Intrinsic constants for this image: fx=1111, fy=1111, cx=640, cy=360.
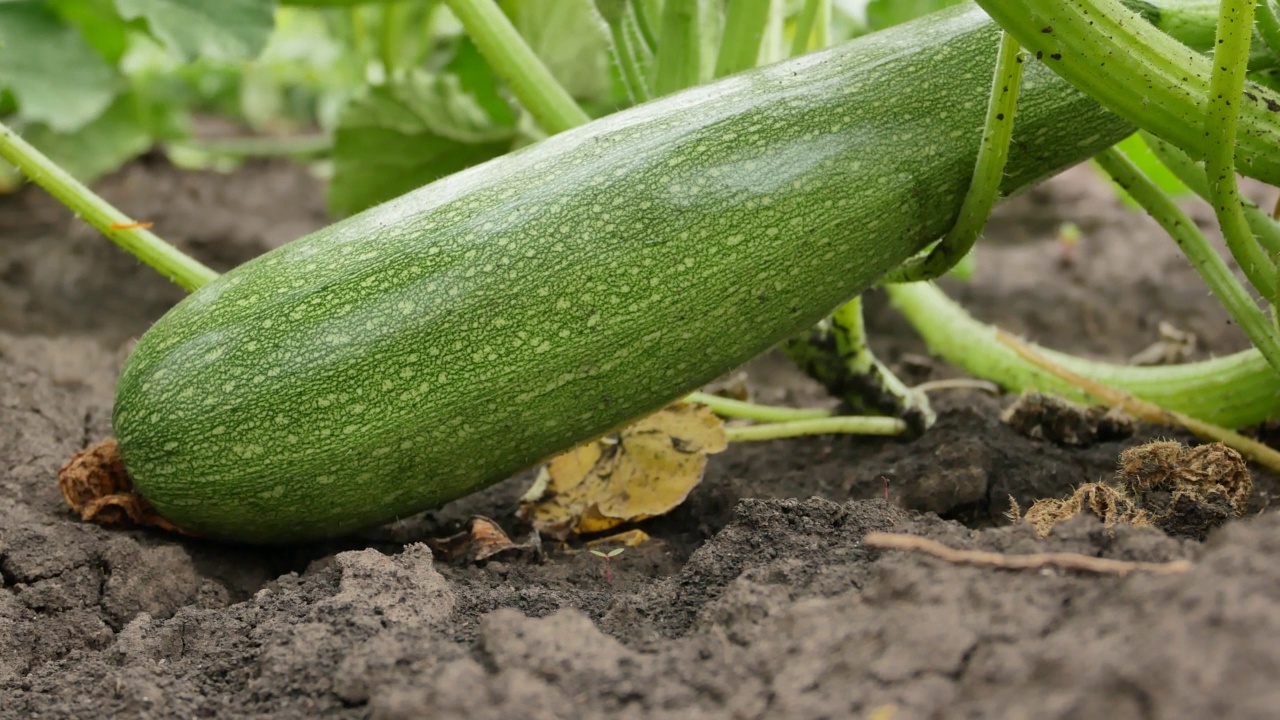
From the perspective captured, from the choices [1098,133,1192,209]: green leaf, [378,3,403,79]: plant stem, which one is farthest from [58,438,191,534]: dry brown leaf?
[378,3,403,79]: plant stem

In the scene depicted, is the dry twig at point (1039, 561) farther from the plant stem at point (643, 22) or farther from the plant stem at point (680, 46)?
the plant stem at point (643, 22)

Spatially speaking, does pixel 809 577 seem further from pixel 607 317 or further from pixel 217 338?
pixel 217 338

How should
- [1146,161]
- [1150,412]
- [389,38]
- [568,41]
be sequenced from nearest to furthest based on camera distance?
[1150,412], [1146,161], [568,41], [389,38]

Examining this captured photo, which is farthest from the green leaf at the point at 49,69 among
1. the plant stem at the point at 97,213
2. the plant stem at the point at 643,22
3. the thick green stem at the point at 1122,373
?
the thick green stem at the point at 1122,373

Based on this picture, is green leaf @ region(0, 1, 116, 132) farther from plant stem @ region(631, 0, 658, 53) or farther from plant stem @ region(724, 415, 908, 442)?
plant stem @ region(724, 415, 908, 442)

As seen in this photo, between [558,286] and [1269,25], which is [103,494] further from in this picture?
[1269,25]

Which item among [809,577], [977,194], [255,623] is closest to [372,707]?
[255,623]

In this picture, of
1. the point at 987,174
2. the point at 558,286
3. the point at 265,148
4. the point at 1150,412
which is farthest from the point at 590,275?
the point at 265,148

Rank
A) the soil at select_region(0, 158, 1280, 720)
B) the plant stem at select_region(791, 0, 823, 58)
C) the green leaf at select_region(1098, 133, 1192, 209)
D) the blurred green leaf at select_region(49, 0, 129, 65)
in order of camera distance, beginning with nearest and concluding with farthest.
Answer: the soil at select_region(0, 158, 1280, 720) → the plant stem at select_region(791, 0, 823, 58) → the green leaf at select_region(1098, 133, 1192, 209) → the blurred green leaf at select_region(49, 0, 129, 65)
